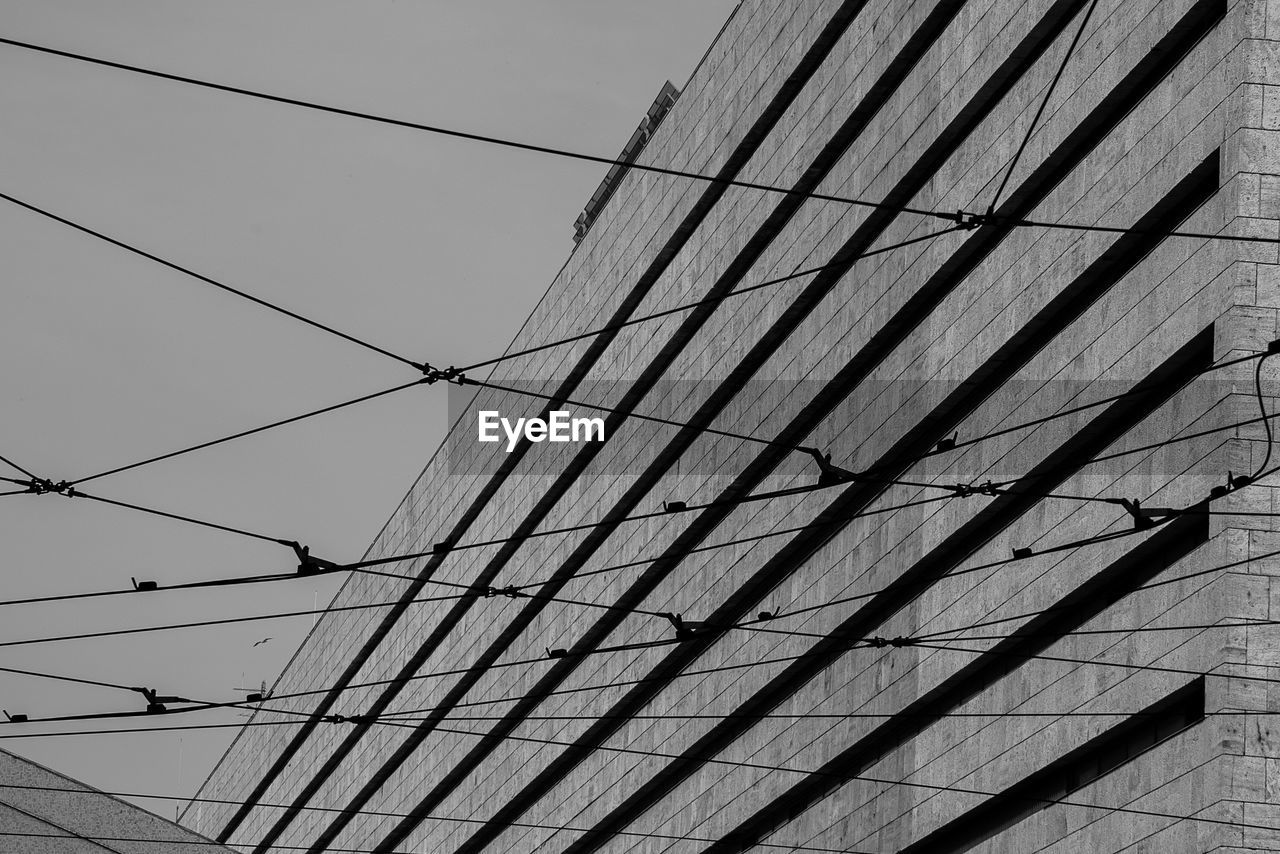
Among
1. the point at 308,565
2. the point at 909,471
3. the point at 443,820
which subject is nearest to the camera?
the point at 308,565

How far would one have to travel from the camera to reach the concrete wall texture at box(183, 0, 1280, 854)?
24.1 metres

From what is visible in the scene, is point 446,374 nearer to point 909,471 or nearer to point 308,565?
point 308,565

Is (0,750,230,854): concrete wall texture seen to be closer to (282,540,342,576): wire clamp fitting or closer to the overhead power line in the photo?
the overhead power line

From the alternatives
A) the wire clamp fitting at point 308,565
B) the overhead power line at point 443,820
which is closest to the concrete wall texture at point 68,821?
the overhead power line at point 443,820

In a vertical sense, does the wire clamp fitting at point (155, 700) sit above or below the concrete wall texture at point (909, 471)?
below

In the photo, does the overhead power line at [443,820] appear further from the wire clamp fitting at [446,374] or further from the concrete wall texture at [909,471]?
the wire clamp fitting at [446,374]

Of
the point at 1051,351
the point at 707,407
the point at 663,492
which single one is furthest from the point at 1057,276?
the point at 663,492

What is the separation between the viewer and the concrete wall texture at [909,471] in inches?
949

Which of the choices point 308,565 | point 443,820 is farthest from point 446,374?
point 443,820

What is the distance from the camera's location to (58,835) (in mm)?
24438

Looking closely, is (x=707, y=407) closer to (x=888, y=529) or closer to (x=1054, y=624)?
(x=888, y=529)

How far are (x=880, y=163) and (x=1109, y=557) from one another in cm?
1120

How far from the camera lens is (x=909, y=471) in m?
32.0

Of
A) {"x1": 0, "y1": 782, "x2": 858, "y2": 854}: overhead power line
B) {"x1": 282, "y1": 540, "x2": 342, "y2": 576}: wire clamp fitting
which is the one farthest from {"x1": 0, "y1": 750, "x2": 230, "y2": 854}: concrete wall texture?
{"x1": 282, "y1": 540, "x2": 342, "y2": 576}: wire clamp fitting
